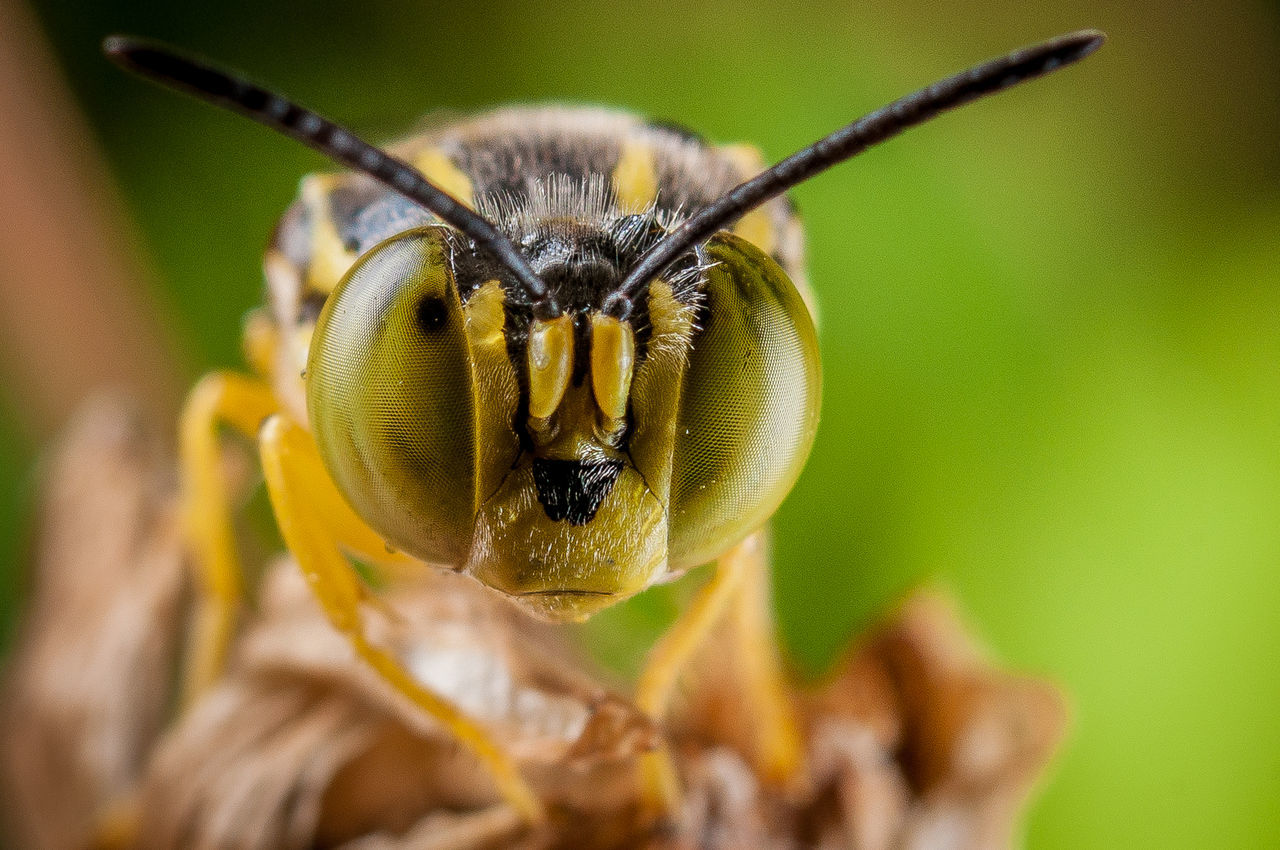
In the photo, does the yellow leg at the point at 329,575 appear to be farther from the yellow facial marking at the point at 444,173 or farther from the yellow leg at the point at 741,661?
the yellow facial marking at the point at 444,173

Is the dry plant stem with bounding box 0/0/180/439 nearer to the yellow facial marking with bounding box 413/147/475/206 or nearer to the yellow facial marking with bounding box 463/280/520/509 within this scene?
the yellow facial marking with bounding box 413/147/475/206

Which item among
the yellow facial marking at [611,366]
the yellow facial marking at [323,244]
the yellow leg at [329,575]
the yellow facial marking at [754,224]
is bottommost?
the yellow leg at [329,575]

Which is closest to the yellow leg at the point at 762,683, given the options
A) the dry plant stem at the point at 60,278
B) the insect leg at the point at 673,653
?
the insect leg at the point at 673,653

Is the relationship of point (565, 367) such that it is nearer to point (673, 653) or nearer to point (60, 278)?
point (673, 653)

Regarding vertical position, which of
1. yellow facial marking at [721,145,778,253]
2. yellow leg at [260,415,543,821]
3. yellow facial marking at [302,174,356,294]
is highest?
yellow facial marking at [302,174,356,294]

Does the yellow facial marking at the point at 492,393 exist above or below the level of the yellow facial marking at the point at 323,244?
below

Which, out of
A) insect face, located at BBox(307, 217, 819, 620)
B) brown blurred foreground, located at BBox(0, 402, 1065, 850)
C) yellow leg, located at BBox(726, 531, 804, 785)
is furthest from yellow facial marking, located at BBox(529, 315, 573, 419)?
yellow leg, located at BBox(726, 531, 804, 785)

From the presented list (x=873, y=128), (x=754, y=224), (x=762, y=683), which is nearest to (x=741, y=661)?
(x=762, y=683)
